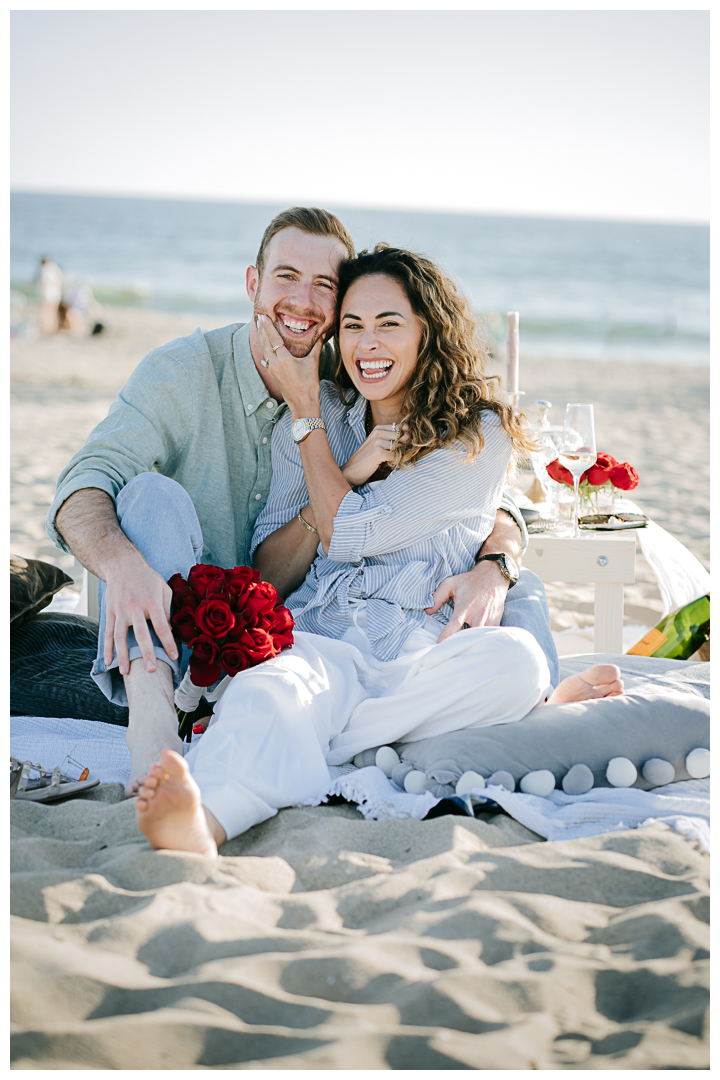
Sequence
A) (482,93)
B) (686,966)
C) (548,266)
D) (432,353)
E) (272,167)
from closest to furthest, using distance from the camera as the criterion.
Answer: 1. (686,966)
2. (432,353)
3. (482,93)
4. (548,266)
5. (272,167)

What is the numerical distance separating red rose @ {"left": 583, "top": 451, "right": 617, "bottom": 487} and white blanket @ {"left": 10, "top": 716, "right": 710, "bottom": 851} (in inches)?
66.2

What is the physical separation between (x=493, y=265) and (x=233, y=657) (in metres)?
32.1

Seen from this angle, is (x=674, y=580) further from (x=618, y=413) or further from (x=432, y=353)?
(x=618, y=413)

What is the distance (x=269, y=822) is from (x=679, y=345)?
17.3 metres

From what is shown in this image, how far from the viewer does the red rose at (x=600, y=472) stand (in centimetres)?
366

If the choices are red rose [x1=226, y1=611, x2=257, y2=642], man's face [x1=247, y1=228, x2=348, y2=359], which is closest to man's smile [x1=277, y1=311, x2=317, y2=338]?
man's face [x1=247, y1=228, x2=348, y2=359]

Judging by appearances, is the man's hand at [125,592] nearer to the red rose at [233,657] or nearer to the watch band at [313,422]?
the red rose at [233,657]

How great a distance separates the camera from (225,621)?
84.5 inches

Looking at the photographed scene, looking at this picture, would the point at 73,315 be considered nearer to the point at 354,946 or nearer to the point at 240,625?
the point at 240,625

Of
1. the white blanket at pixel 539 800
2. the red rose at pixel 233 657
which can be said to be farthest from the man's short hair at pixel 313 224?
the white blanket at pixel 539 800

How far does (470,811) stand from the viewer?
202 centimetres

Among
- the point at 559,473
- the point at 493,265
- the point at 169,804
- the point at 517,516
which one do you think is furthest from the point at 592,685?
the point at 493,265

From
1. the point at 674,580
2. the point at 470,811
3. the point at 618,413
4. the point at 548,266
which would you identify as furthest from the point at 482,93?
the point at 470,811

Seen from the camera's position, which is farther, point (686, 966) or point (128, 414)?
point (128, 414)
